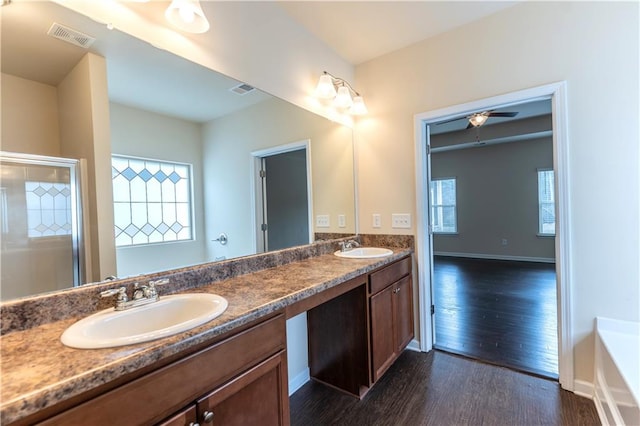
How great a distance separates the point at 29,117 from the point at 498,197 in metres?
7.39

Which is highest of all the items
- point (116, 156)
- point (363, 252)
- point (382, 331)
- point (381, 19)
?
point (381, 19)

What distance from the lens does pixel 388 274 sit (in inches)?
81.5

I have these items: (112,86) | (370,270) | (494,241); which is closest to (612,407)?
(370,270)

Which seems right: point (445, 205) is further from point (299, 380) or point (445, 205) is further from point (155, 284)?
point (155, 284)

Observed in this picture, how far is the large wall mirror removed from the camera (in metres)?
0.98

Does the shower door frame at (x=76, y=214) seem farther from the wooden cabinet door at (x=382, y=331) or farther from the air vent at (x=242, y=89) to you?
the wooden cabinet door at (x=382, y=331)

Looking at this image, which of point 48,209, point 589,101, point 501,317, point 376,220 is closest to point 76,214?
point 48,209

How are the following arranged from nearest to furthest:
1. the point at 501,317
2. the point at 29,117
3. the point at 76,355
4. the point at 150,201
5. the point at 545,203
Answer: the point at 76,355 < the point at 29,117 < the point at 150,201 < the point at 501,317 < the point at 545,203

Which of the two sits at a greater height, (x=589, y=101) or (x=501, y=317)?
(x=589, y=101)

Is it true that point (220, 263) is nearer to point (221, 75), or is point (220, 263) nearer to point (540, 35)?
point (221, 75)

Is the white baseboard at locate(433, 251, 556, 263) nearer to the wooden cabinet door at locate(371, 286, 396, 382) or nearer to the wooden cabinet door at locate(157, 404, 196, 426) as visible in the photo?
the wooden cabinet door at locate(371, 286, 396, 382)

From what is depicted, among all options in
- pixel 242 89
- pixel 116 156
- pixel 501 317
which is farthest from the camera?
pixel 501 317

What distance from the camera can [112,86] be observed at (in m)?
1.21

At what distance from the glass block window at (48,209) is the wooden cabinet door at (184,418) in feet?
2.60
